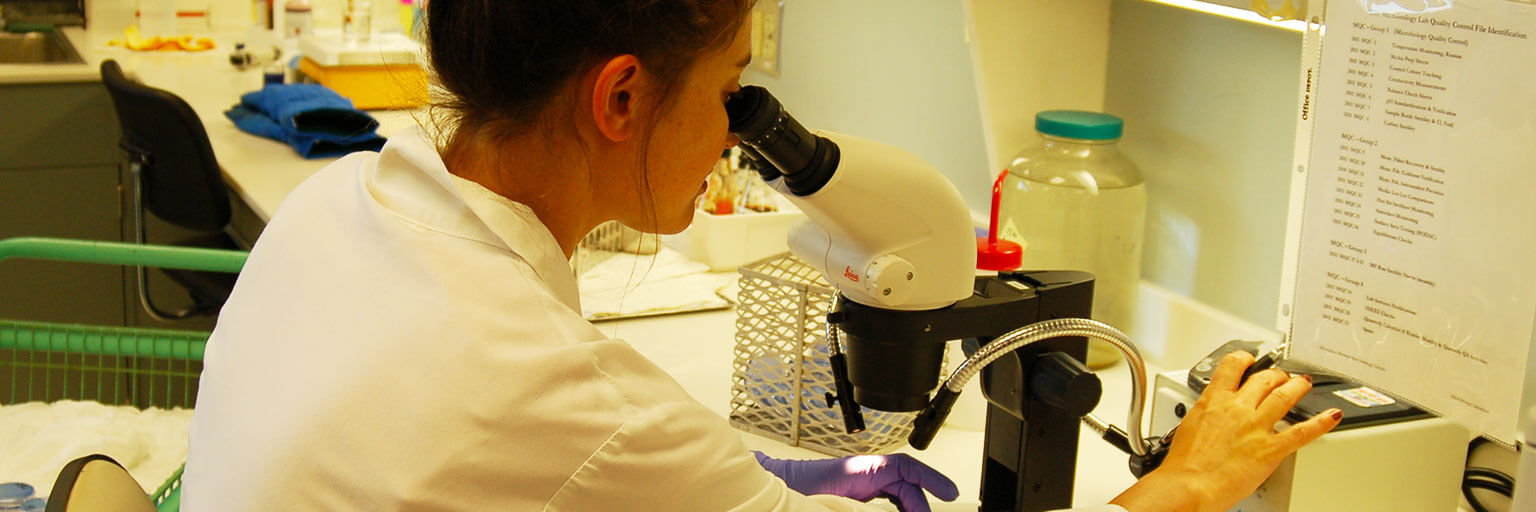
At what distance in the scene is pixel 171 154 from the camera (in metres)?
2.50

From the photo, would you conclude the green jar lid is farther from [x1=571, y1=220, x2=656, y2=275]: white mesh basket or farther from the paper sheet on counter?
[x1=571, y1=220, x2=656, y2=275]: white mesh basket

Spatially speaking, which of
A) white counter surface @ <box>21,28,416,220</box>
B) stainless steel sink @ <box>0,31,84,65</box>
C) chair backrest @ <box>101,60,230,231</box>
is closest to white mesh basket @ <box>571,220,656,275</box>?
white counter surface @ <box>21,28,416,220</box>

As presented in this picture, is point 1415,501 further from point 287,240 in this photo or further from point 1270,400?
point 287,240

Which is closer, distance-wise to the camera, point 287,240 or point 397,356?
point 397,356

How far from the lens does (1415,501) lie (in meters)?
1.17

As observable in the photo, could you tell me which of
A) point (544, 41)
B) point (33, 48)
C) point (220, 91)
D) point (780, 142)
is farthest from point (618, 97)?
point (33, 48)

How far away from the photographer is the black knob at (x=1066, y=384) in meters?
1.09

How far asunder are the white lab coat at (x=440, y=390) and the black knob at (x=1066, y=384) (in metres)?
0.32

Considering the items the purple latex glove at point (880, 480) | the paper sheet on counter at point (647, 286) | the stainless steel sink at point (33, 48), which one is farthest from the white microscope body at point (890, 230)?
the stainless steel sink at point (33, 48)

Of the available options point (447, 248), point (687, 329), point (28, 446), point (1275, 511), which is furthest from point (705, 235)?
point (447, 248)

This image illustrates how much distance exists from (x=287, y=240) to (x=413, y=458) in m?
0.25

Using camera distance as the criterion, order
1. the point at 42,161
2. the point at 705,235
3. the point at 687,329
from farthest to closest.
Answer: the point at 42,161, the point at 705,235, the point at 687,329

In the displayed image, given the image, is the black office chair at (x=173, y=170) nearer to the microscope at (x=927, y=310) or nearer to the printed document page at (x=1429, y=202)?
the microscope at (x=927, y=310)

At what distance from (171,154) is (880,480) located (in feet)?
5.93
